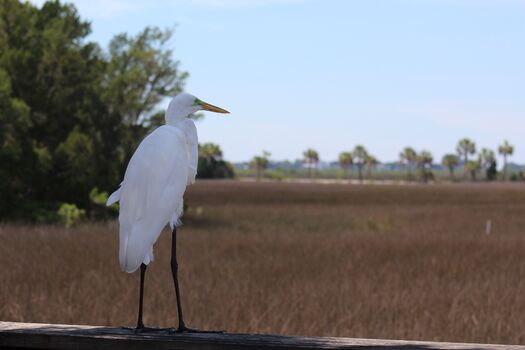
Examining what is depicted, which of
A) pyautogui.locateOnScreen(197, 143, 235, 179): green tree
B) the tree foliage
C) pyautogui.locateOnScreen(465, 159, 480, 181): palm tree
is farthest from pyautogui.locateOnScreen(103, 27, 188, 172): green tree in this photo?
pyautogui.locateOnScreen(465, 159, 480, 181): palm tree

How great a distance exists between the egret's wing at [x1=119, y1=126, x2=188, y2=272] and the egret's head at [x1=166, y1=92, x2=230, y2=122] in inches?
3.0

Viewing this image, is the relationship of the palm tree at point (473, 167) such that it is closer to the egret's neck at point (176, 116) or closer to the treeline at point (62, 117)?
the treeline at point (62, 117)

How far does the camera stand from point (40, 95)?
2859 centimetres

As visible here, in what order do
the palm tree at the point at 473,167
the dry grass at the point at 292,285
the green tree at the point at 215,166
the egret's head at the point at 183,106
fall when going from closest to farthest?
the egret's head at the point at 183,106 → the dry grass at the point at 292,285 → the green tree at the point at 215,166 → the palm tree at the point at 473,167

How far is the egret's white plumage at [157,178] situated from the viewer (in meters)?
2.52

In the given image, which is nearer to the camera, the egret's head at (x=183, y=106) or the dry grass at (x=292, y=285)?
the egret's head at (x=183, y=106)

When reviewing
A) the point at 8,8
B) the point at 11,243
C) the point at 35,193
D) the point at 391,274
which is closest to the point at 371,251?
the point at 391,274

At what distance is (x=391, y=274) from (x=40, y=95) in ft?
65.3

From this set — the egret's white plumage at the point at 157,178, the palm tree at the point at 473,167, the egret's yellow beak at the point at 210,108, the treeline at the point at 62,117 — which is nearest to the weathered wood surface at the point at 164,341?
the egret's white plumage at the point at 157,178

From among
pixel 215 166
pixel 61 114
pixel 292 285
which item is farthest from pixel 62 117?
pixel 215 166

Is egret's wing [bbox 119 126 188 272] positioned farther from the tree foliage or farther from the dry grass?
the tree foliage

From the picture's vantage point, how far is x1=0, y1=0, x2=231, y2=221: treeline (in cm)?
2703

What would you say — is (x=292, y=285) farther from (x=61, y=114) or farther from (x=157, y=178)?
(x=61, y=114)

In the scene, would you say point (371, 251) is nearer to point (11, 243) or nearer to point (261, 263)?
point (261, 263)
